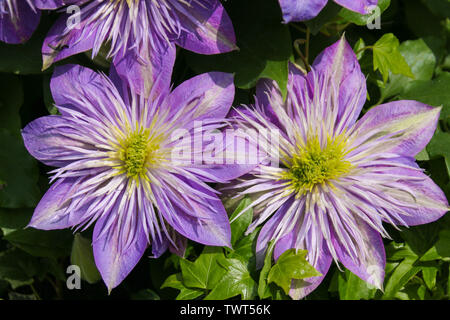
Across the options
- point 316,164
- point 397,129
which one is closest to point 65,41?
point 316,164

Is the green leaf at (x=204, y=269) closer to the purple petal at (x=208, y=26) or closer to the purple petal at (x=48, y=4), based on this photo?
the purple petal at (x=208, y=26)

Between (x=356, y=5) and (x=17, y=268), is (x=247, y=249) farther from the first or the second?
(x=17, y=268)

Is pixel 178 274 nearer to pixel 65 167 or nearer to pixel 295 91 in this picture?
pixel 65 167

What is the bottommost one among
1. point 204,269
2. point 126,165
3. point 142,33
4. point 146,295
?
point 146,295

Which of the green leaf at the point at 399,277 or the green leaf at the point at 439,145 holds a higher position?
the green leaf at the point at 439,145

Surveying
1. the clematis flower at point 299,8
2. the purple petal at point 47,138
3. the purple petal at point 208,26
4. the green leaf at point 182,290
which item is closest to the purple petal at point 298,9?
the clematis flower at point 299,8

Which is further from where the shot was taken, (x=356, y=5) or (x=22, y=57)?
(x=22, y=57)

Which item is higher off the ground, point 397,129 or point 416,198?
point 397,129

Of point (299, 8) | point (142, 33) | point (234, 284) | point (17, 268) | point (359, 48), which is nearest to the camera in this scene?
point (299, 8)
